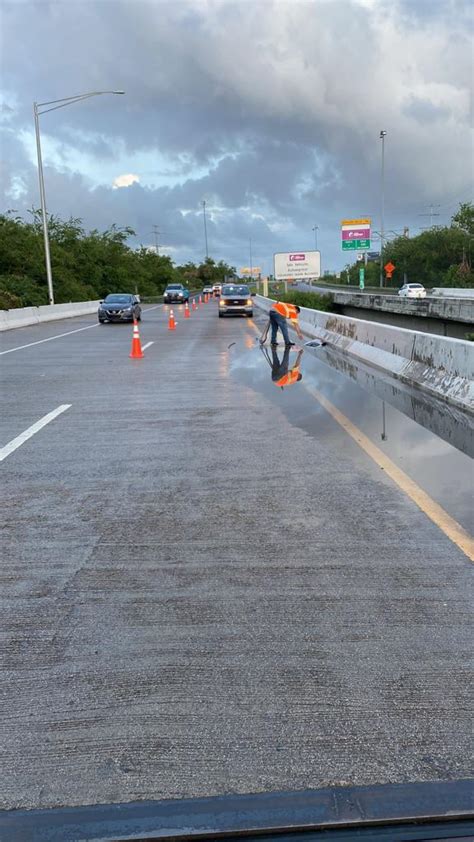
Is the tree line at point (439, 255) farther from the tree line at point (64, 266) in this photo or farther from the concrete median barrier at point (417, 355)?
the concrete median barrier at point (417, 355)

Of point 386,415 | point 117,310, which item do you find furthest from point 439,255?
point 386,415

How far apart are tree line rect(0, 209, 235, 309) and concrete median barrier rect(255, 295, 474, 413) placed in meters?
33.2

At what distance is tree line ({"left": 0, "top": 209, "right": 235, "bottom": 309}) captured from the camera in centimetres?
5472

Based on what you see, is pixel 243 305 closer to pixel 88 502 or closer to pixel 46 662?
pixel 88 502

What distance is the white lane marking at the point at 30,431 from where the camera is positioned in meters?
8.08

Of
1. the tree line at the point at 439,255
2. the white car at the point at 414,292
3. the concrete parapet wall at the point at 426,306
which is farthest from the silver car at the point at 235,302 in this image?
the tree line at the point at 439,255

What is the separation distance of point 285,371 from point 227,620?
38.5 ft

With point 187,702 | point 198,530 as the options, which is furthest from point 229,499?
point 187,702

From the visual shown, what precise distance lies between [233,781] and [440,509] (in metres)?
3.51

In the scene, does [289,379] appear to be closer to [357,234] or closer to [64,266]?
[357,234]

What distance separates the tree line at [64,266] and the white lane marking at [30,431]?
124 feet

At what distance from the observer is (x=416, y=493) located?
6.18 metres

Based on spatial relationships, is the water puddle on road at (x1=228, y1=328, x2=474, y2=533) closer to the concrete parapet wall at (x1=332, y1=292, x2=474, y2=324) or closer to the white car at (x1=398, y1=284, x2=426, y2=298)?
the concrete parapet wall at (x1=332, y1=292, x2=474, y2=324)

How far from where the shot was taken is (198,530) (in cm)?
534
